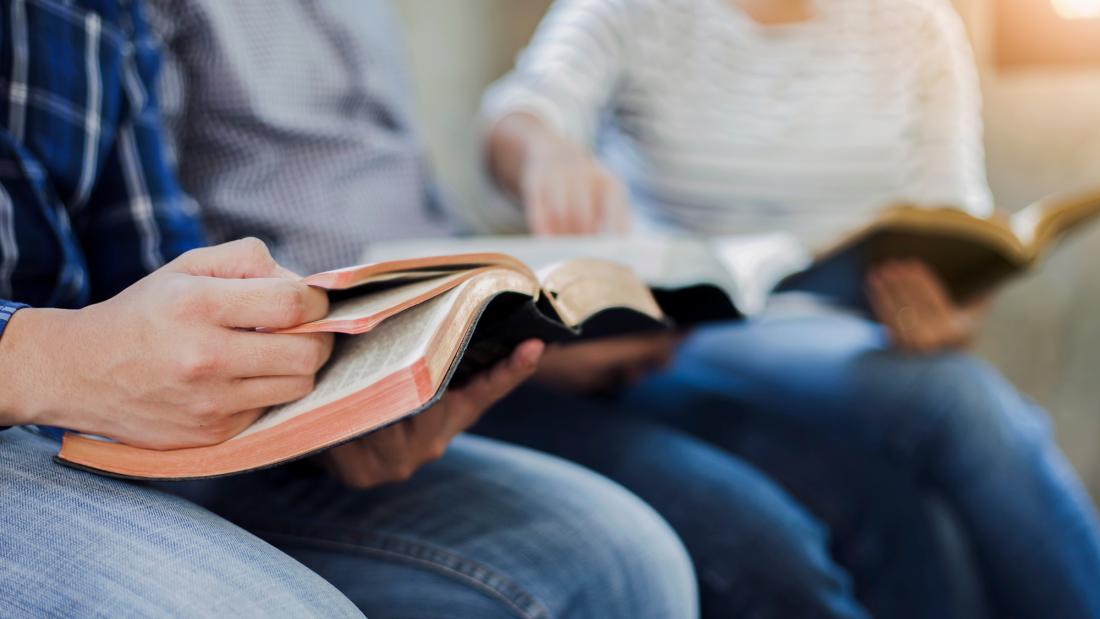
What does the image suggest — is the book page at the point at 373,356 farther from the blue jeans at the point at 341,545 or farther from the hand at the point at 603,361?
the hand at the point at 603,361

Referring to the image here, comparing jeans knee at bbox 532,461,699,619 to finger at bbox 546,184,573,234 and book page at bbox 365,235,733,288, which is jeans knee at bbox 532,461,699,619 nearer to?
book page at bbox 365,235,733,288

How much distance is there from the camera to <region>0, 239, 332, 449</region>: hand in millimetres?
311

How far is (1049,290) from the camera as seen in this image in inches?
53.7

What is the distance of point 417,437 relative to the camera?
0.45 metres

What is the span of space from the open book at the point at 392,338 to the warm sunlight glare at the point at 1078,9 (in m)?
1.24

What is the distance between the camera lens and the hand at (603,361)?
707 mm

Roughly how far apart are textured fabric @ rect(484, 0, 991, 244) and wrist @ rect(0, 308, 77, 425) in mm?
694

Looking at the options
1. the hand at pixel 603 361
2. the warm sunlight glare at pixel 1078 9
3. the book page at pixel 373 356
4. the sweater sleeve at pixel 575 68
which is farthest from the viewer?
the warm sunlight glare at pixel 1078 9

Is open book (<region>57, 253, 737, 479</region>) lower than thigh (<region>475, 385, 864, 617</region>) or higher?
higher

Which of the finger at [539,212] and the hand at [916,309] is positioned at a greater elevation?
the finger at [539,212]

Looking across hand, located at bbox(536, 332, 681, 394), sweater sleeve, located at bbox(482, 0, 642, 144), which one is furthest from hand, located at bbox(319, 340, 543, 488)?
sweater sleeve, located at bbox(482, 0, 642, 144)

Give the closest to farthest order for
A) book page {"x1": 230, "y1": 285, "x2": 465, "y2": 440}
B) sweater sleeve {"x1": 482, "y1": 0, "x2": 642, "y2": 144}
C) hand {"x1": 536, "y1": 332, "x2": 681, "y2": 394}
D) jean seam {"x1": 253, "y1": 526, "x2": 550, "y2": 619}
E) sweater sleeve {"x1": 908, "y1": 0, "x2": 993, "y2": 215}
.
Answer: book page {"x1": 230, "y1": 285, "x2": 465, "y2": 440} → jean seam {"x1": 253, "y1": 526, "x2": 550, "y2": 619} → hand {"x1": 536, "y1": 332, "x2": 681, "y2": 394} → sweater sleeve {"x1": 482, "y1": 0, "x2": 642, "y2": 144} → sweater sleeve {"x1": 908, "y1": 0, "x2": 993, "y2": 215}

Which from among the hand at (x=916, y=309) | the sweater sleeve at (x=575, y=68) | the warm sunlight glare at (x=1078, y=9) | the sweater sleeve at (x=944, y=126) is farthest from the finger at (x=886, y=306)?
the warm sunlight glare at (x=1078, y=9)

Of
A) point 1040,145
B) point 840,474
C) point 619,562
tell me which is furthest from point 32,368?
point 1040,145
